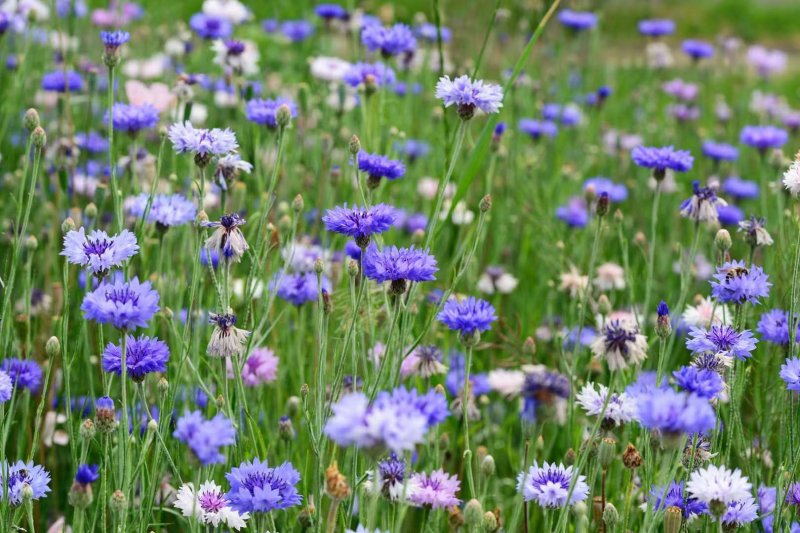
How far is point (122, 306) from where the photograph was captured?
3.69ft

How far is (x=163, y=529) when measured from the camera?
155cm

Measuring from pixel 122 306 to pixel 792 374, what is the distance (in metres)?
0.83

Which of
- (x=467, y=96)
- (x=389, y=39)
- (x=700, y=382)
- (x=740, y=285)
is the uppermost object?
(x=389, y=39)

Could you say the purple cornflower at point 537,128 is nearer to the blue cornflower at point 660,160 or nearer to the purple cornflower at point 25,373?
the blue cornflower at point 660,160

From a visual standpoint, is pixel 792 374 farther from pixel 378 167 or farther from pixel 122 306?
pixel 122 306

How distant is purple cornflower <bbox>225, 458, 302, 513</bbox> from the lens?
1130 mm

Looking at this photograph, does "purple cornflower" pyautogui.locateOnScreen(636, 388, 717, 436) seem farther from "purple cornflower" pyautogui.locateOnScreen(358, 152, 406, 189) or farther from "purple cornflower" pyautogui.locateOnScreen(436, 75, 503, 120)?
"purple cornflower" pyautogui.locateOnScreen(358, 152, 406, 189)

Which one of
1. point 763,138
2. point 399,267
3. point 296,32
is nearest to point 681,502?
point 399,267

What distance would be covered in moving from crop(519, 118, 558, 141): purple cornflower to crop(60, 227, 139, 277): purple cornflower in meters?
2.01

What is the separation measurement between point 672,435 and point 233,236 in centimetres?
67

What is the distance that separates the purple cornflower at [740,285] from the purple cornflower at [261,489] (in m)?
0.66

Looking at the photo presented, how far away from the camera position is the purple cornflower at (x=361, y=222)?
4.28 ft

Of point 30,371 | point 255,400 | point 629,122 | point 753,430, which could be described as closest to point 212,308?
point 255,400

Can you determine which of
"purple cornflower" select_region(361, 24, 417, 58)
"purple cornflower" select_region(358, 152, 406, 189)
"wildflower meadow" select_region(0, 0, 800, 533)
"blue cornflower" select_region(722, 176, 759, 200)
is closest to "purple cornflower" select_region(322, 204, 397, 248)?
"wildflower meadow" select_region(0, 0, 800, 533)
